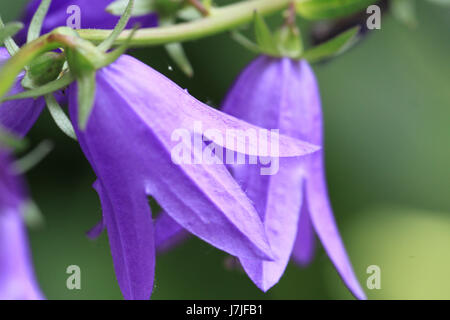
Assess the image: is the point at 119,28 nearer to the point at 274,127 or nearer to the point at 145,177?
the point at 145,177

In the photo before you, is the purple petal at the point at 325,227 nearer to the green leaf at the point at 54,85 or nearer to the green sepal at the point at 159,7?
the green sepal at the point at 159,7

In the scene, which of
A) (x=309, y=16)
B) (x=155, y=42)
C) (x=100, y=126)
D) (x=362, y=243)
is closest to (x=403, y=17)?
(x=309, y=16)

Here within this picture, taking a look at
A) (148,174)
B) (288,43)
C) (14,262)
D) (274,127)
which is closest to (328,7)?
(288,43)

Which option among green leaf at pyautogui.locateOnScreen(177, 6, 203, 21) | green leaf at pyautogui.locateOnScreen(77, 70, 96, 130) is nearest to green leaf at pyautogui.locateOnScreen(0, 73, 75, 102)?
green leaf at pyautogui.locateOnScreen(77, 70, 96, 130)

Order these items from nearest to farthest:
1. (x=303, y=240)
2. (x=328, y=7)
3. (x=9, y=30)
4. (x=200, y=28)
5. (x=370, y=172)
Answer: (x=9, y=30) < (x=200, y=28) < (x=328, y=7) < (x=303, y=240) < (x=370, y=172)

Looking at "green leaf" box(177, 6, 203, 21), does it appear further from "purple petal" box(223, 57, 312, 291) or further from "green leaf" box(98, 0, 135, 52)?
"green leaf" box(98, 0, 135, 52)

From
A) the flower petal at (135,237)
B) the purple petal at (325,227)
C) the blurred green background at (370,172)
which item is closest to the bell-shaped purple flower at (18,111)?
the flower petal at (135,237)

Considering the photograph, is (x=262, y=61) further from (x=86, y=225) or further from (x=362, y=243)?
(x=362, y=243)
